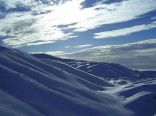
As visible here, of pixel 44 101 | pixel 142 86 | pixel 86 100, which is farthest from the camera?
pixel 142 86

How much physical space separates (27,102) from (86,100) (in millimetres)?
35527

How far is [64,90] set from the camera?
5517 inches

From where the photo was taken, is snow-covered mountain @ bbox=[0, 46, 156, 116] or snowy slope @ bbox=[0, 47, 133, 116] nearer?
snowy slope @ bbox=[0, 47, 133, 116]

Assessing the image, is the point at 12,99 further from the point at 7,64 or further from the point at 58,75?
the point at 58,75

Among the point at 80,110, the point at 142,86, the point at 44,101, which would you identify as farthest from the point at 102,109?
the point at 142,86

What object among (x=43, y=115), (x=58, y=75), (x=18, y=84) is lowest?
(x=43, y=115)

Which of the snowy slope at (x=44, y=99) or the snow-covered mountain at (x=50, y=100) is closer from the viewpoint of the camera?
the snowy slope at (x=44, y=99)

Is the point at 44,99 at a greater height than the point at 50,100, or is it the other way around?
the point at 44,99

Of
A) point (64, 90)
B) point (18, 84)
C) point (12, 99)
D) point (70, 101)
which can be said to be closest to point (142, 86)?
point (64, 90)

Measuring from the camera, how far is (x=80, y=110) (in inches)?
4518

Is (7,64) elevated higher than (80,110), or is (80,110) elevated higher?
(7,64)

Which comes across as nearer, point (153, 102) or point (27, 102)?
point (27, 102)

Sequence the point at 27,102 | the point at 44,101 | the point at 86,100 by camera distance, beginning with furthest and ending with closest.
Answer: the point at 86,100 → the point at 44,101 → the point at 27,102

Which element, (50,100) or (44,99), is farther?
(50,100)
